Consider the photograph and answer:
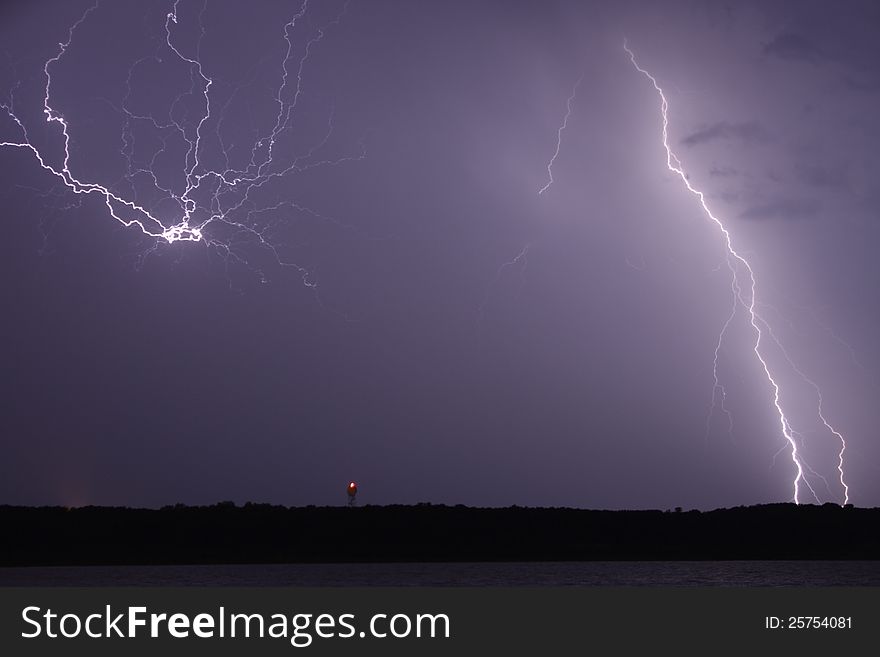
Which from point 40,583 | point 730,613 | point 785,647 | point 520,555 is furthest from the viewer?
point 520,555

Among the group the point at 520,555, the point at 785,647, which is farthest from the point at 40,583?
the point at 520,555

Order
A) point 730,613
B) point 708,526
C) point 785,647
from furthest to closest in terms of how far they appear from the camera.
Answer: point 708,526 < point 730,613 < point 785,647

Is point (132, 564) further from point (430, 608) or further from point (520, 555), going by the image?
point (430, 608)

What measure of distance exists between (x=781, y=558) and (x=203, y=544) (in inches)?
1604

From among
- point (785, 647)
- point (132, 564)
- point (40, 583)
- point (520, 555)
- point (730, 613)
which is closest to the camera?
point (785, 647)

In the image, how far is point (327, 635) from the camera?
16547mm

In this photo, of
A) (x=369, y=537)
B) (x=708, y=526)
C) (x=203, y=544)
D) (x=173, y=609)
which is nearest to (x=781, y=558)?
(x=708, y=526)

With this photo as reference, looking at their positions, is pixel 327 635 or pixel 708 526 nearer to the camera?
pixel 327 635

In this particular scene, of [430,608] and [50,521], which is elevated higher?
[50,521]

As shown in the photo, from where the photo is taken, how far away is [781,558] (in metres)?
79.8

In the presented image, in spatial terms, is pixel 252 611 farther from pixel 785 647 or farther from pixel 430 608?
pixel 785 647

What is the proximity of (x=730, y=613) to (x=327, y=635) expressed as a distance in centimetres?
676

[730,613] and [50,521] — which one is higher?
[50,521]

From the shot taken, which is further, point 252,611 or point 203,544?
point 203,544
